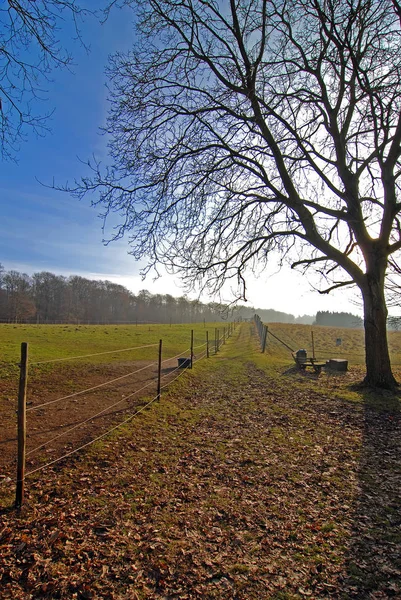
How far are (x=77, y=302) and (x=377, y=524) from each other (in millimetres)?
102216

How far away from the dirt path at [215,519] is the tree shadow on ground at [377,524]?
2 centimetres

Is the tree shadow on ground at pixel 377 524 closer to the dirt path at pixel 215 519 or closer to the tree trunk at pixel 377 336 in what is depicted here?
the dirt path at pixel 215 519

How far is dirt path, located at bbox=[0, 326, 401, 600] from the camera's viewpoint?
114 inches

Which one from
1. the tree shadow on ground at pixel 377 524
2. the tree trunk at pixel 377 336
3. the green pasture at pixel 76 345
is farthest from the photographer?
the green pasture at pixel 76 345

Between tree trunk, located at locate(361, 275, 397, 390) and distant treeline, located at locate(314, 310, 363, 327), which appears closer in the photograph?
tree trunk, located at locate(361, 275, 397, 390)

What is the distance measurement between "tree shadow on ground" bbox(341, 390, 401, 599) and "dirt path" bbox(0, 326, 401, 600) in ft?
0.05

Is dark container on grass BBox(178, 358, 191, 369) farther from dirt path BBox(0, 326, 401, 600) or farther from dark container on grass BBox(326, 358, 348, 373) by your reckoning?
dirt path BBox(0, 326, 401, 600)

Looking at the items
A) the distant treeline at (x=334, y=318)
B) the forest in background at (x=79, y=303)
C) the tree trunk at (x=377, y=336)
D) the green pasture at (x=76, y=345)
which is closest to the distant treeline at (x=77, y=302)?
the forest in background at (x=79, y=303)

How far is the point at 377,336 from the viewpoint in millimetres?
10750

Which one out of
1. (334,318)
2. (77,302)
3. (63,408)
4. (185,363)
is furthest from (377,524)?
(334,318)

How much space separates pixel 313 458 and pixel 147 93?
10682 millimetres

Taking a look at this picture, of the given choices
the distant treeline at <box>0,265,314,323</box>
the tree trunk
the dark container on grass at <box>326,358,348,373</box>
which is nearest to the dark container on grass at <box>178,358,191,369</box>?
the dark container on grass at <box>326,358,348,373</box>

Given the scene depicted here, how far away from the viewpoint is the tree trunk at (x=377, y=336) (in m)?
10.7

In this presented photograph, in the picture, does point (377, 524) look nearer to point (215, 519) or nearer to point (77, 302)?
point (215, 519)
